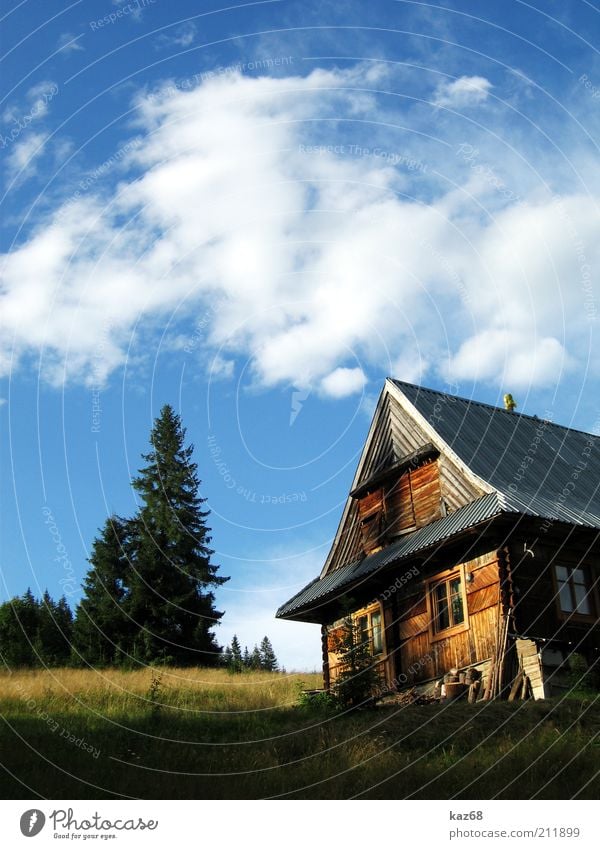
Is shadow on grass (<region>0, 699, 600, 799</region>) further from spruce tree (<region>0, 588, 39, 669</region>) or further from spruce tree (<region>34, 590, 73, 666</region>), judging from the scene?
spruce tree (<region>0, 588, 39, 669</region>)

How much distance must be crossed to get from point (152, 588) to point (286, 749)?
90.2 ft

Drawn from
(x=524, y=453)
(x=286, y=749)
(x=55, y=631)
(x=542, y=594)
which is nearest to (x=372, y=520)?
(x=524, y=453)

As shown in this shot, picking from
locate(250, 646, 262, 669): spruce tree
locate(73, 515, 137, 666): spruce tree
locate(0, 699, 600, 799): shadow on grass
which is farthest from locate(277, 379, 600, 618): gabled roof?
locate(73, 515, 137, 666): spruce tree

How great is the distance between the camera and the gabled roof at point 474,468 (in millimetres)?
22297

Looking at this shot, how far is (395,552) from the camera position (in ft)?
78.8

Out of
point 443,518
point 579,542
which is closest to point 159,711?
point 443,518

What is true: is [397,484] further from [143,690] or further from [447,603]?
[143,690]

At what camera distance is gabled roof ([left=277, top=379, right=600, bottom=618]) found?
878 inches
